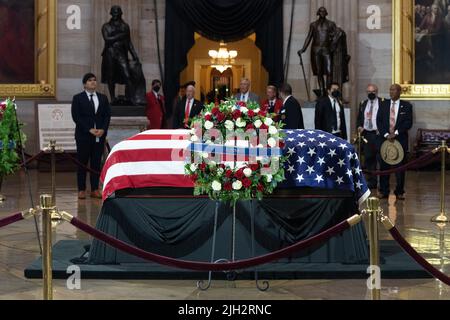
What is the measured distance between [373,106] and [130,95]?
5156mm

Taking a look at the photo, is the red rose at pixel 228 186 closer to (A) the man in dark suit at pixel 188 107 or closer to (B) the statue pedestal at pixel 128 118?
(A) the man in dark suit at pixel 188 107

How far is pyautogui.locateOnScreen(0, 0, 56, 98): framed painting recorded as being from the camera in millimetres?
20094

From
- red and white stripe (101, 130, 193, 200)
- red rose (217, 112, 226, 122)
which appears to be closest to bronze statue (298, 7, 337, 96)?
red and white stripe (101, 130, 193, 200)

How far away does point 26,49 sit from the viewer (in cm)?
2020

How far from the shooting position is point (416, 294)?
7.26 metres

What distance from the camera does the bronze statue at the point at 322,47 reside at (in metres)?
18.2

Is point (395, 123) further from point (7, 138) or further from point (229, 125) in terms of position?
point (229, 125)

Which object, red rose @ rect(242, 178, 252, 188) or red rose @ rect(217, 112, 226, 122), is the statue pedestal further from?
red rose @ rect(242, 178, 252, 188)

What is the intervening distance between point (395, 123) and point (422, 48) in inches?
264

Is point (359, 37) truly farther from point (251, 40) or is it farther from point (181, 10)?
point (251, 40)

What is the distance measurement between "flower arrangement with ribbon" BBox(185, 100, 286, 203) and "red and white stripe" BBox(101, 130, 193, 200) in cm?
51

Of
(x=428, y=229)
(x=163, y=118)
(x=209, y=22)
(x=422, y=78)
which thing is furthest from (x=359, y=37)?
(x=428, y=229)

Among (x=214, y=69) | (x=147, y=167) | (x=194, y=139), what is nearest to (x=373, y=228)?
(x=194, y=139)

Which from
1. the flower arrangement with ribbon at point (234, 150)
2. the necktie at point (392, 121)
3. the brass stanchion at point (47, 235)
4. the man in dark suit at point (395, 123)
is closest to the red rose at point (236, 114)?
the flower arrangement with ribbon at point (234, 150)
